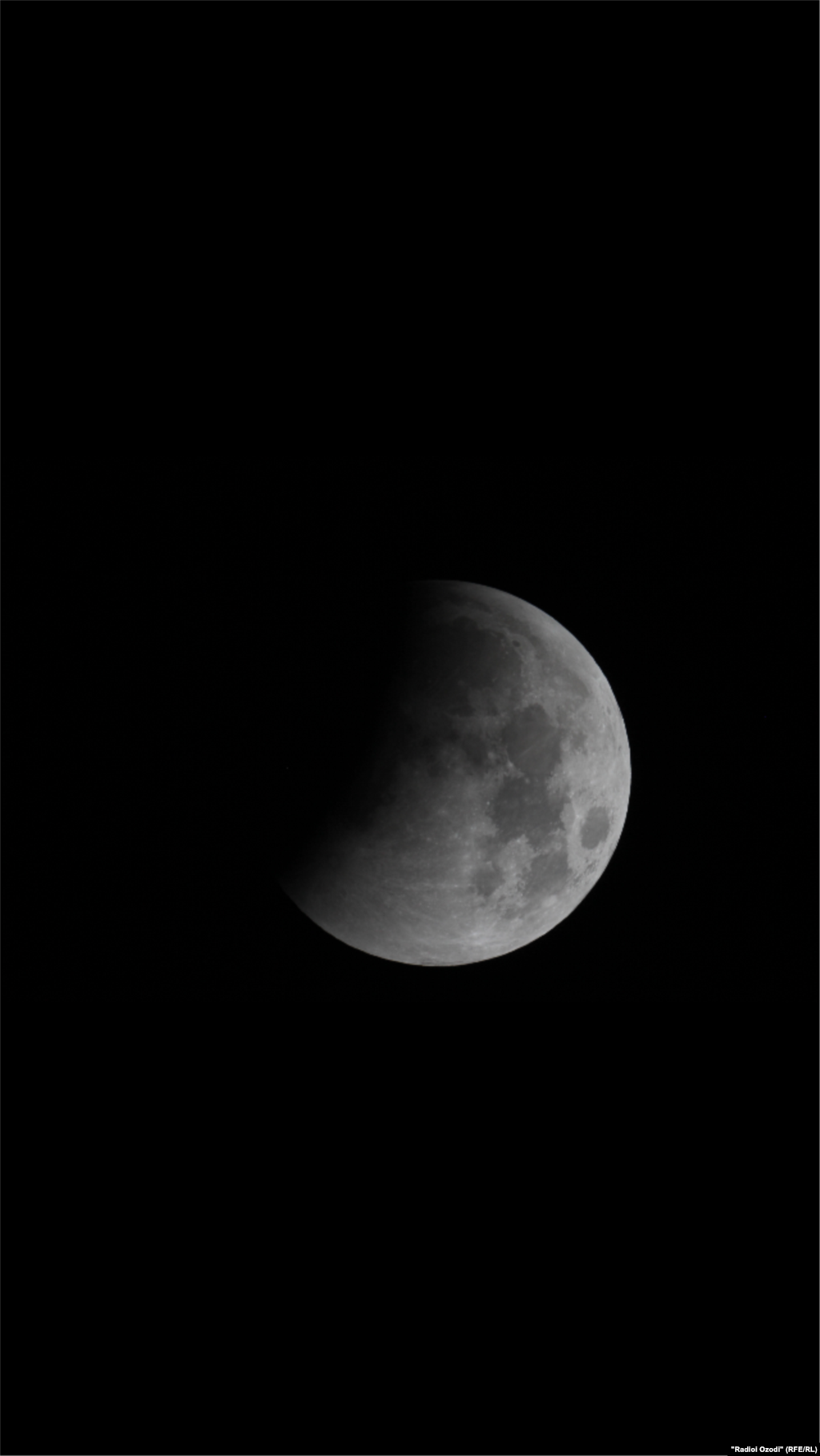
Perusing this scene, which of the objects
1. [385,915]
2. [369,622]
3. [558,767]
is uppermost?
[369,622]

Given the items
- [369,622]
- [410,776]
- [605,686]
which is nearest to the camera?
[410,776]

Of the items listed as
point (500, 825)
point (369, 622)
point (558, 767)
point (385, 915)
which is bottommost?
point (385, 915)

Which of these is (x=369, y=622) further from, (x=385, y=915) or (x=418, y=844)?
(x=385, y=915)

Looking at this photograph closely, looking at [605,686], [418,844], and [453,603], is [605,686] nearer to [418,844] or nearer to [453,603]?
[453,603]

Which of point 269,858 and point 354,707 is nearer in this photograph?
point 354,707

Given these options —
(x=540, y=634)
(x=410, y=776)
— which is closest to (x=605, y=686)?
(x=540, y=634)

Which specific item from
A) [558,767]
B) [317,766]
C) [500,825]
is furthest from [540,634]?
[317,766]

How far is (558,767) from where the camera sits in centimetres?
430

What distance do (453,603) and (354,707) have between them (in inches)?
34.3

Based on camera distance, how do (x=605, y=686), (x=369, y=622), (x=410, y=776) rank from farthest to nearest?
(x=605, y=686)
(x=369, y=622)
(x=410, y=776)

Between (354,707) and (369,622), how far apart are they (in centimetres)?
51

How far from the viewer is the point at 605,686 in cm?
490

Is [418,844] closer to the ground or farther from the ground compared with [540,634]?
closer to the ground

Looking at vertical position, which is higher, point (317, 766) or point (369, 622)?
point (369, 622)
